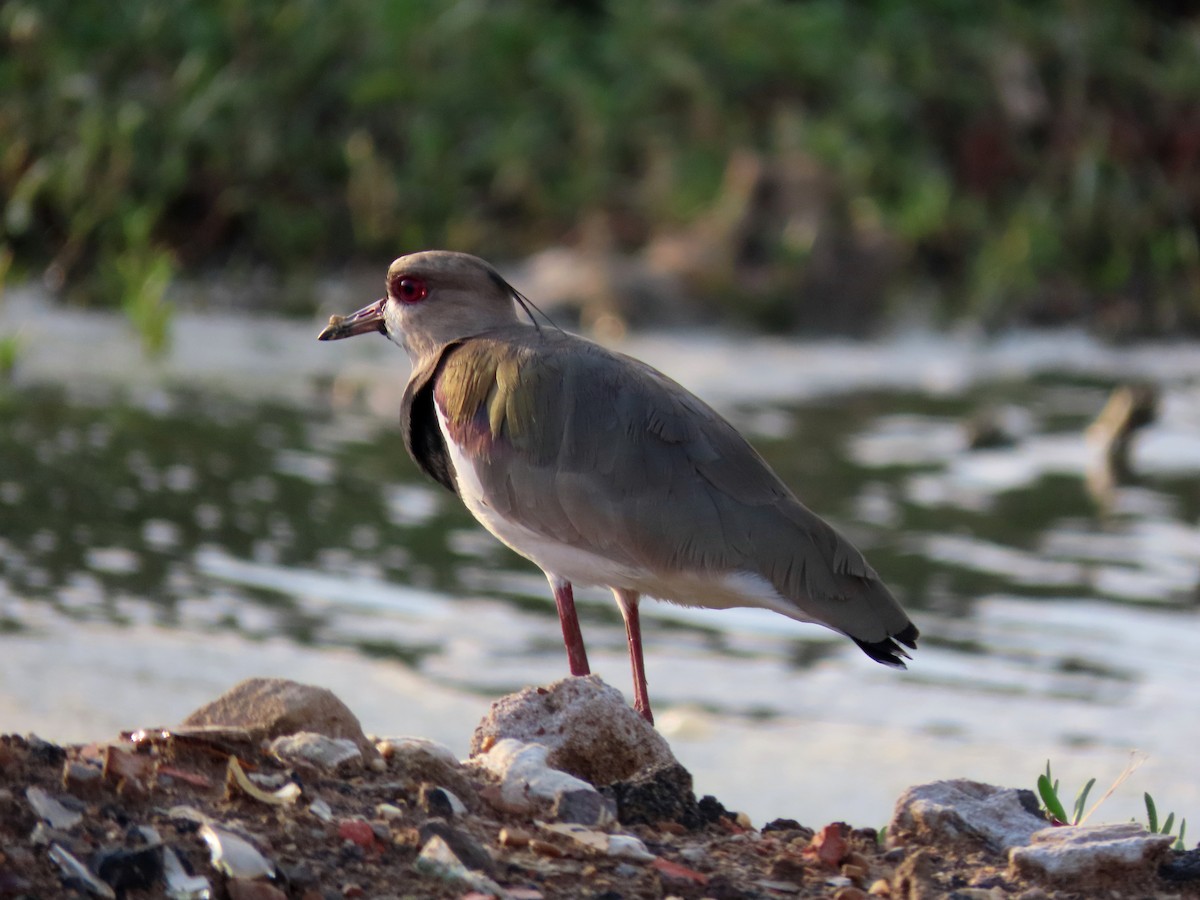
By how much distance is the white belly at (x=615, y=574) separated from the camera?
13.1 ft

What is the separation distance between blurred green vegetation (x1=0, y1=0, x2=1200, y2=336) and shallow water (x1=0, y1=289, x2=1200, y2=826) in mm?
1529

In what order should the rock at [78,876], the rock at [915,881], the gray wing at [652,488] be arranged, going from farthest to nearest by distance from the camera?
1. the gray wing at [652,488]
2. the rock at [915,881]
3. the rock at [78,876]

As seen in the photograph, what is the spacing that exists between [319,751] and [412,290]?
1328mm

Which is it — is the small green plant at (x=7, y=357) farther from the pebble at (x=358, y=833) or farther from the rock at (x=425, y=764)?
the pebble at (x=358, y=833)

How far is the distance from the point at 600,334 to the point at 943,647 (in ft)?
16.6

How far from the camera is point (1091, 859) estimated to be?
329cm

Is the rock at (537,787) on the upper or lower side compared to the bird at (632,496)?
lower

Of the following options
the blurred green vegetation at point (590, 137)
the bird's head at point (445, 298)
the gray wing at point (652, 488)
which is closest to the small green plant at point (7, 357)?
the blurred green vegetation at point (590, 137)

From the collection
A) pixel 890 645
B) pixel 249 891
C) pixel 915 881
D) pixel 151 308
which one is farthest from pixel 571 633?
pixel 151 308

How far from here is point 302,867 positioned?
303 cm

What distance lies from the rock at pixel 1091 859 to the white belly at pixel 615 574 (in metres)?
0.81

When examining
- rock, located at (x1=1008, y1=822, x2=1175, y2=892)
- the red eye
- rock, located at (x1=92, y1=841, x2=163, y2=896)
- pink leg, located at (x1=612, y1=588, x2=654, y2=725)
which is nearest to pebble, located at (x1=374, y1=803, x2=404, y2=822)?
rock, located at (x1=92, y1=841, x2=163, y2=896)

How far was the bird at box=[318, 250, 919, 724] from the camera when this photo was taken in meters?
4.00

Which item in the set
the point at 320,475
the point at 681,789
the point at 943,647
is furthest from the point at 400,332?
the point at 320,475
